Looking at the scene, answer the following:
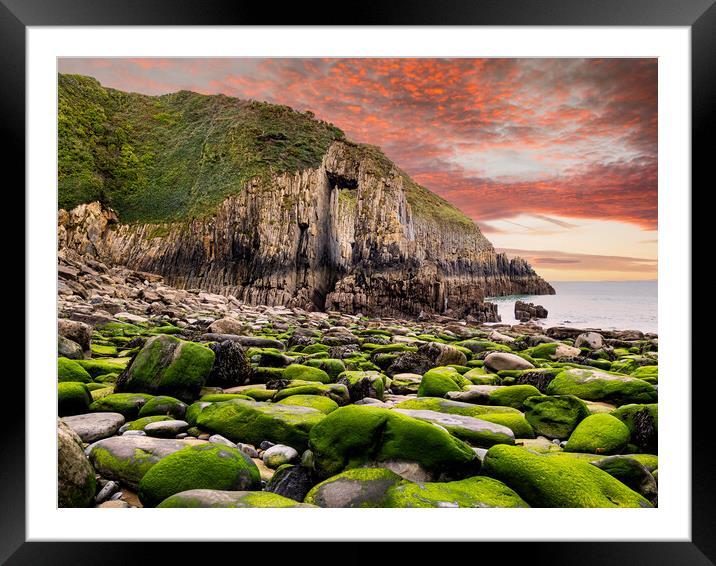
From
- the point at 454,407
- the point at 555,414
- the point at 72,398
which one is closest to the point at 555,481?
the point at 555,414

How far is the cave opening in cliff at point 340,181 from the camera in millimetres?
5384

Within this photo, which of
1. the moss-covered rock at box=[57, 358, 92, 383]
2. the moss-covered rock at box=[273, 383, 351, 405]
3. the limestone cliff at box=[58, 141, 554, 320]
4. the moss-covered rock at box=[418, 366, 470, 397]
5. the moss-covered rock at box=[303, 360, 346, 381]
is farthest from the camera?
the limestone cliff at box=[58, 141, 554, 320]

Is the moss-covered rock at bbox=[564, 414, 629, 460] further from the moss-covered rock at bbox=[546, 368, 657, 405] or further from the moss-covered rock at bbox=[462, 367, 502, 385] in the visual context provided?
the moss-covered rock at bbox=[462, 367, 502, 385]

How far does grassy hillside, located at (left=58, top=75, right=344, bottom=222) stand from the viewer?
3.86 meters

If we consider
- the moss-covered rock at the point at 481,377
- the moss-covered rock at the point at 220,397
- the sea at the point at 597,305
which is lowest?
the moss-covered rock at the point at 220,397

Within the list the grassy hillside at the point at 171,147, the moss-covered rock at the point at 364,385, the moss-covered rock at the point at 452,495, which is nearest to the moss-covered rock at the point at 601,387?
the moss-covered rock at the point at 452,495

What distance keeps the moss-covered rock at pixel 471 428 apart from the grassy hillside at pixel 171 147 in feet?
10.3

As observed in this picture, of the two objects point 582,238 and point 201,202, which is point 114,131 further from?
point 582,238

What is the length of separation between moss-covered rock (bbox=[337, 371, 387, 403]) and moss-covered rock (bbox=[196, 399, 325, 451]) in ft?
1.92

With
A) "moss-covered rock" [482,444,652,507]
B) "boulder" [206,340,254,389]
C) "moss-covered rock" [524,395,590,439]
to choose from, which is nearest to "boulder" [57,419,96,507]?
"boulder" [206,340,254,389]

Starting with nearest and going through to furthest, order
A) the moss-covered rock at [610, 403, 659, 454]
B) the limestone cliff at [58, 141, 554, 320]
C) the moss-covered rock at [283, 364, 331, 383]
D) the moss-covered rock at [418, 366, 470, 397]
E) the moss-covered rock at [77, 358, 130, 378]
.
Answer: the moss-covered rock at [610, 403, 659, 454] < the moss-covered rock at [77, 358, 130, 378] < the moss-covered rock at [418, 366, 470, 397] < the moss-covered rock at [283, 364, 331, 383] < the limestone cliff at [58, 141, 554, 320]

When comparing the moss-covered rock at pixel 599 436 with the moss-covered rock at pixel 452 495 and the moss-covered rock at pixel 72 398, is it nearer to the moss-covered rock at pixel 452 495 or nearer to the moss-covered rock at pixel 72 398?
the moss-covered rock at pixel 452 495

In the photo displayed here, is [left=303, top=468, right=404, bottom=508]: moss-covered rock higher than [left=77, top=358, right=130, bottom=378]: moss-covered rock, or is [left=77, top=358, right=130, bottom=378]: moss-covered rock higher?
[left=77, top=358, right=130, bottom=378]: moss-covered rock
